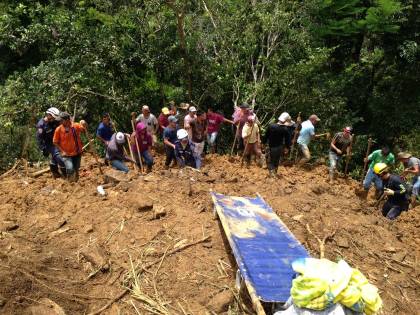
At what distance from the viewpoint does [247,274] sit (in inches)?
233

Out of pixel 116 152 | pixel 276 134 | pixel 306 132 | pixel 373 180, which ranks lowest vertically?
pixel 373 180

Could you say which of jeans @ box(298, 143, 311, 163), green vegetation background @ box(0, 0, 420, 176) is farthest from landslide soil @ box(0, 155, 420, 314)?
green vegetation background @ box(0, 0, 420, 176)

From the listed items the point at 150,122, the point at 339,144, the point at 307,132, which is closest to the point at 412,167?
the point at 339,144

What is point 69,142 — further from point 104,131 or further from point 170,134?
point 170,134

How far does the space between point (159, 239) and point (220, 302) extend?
6.12 feet

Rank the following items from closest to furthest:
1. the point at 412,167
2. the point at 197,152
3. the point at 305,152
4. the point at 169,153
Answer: the point at 412,167 → the point at 169,153 → the point at 197,152 → the point at 305,152

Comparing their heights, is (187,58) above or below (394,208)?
above

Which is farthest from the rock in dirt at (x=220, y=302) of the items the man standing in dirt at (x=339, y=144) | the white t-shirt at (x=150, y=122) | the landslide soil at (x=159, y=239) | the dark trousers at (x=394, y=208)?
the man standing in dirt at (x=339, y=144)

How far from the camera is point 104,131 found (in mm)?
10688

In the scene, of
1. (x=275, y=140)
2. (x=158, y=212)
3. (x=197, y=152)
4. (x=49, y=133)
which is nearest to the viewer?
(x=158, y=212)

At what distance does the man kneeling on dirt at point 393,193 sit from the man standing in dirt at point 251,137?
3.29 meters

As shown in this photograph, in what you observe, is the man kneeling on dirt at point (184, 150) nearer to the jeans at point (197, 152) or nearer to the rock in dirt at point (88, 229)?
the jeans at point (197, 152)

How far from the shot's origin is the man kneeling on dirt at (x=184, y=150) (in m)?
10.5

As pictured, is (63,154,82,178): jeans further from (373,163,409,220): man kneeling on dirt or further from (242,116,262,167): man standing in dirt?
(373,163,409,220): man kneeling on dirt
